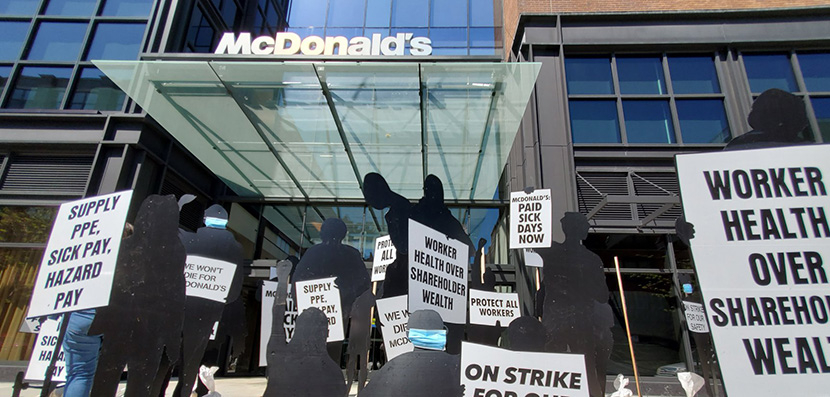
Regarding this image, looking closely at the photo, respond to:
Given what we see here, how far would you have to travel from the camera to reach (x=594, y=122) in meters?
10.5

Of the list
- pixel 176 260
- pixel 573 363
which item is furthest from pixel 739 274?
pixel 176 260

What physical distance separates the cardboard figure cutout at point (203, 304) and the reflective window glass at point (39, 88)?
832 centimetres

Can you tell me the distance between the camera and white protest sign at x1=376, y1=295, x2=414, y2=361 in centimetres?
508

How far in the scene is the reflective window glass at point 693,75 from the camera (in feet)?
34.5

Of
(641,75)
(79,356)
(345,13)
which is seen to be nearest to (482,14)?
(345,13)

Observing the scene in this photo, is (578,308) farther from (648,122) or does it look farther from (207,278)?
(648,122)

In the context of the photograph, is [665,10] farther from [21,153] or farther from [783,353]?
[21,153]

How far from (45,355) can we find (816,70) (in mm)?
15851

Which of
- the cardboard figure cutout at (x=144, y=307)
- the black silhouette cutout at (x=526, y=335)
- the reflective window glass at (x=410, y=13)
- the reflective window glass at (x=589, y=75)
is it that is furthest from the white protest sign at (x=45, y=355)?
the reflective window glass at (x=410, y=13)

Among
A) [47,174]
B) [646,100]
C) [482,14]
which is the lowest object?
[47,174]

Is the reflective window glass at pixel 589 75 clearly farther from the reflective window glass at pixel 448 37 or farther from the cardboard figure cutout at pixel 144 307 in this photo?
the cardboard figure cutout at pixel 144 307

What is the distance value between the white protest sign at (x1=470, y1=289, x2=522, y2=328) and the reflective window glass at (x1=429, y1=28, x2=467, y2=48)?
9441 millimetres

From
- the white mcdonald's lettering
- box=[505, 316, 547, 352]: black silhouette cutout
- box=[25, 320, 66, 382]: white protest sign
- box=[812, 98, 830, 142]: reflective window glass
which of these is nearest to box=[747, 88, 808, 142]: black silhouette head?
box=[505, 316, 547, 352]: black silhouette cutout

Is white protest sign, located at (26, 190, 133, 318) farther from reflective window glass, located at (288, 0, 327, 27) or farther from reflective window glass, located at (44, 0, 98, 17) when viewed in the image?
reflective window glass, located at (288, 0, 327, 27)
